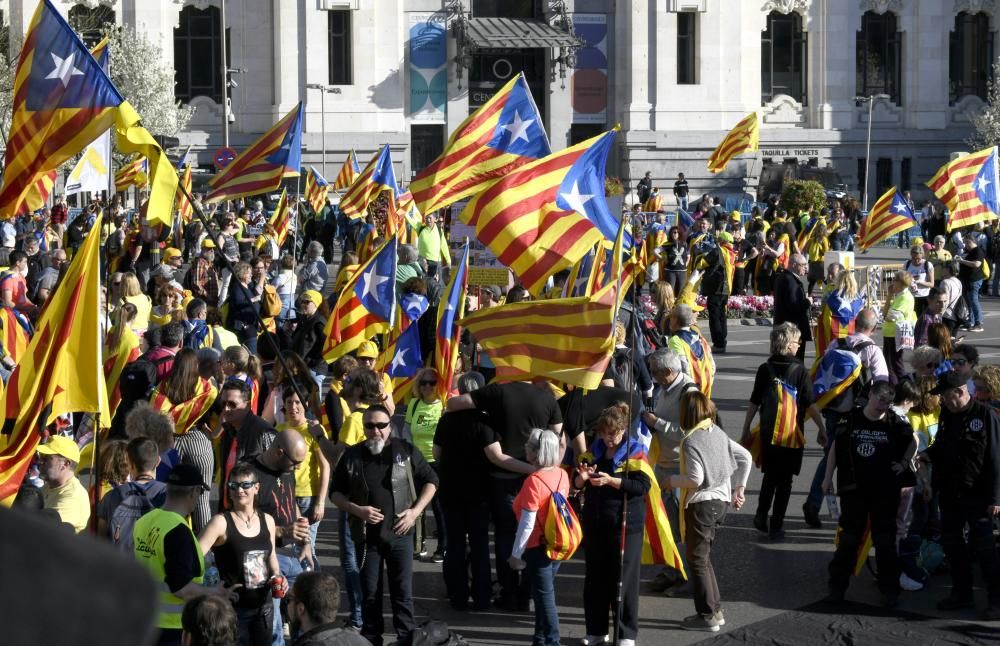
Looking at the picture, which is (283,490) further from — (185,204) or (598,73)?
(598,73)

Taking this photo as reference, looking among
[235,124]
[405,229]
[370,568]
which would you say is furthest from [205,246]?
[235,124]

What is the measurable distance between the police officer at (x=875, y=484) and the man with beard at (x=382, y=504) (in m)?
2.39

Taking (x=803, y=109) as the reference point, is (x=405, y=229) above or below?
below

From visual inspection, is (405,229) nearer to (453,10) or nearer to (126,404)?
(126,404)

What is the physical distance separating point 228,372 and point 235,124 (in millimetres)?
38175

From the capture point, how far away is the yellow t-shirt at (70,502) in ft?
20.6

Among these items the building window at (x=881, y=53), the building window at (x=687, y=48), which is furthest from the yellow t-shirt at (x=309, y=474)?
the building window at (x=881, y=53)

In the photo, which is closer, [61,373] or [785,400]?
[61,373]

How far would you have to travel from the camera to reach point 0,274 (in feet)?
46.1

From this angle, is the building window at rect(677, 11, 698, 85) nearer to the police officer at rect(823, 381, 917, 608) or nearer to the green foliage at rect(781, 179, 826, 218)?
the green foliage at rect(781, 179, 826, 218)

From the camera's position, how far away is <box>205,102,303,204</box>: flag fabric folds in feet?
51.8

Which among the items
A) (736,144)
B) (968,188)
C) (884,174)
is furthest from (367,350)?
(884,174)

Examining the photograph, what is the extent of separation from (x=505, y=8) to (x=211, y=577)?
42879mm

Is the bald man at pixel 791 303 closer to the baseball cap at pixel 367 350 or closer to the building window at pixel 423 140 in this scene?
the baseball cap at pixel 367 350
